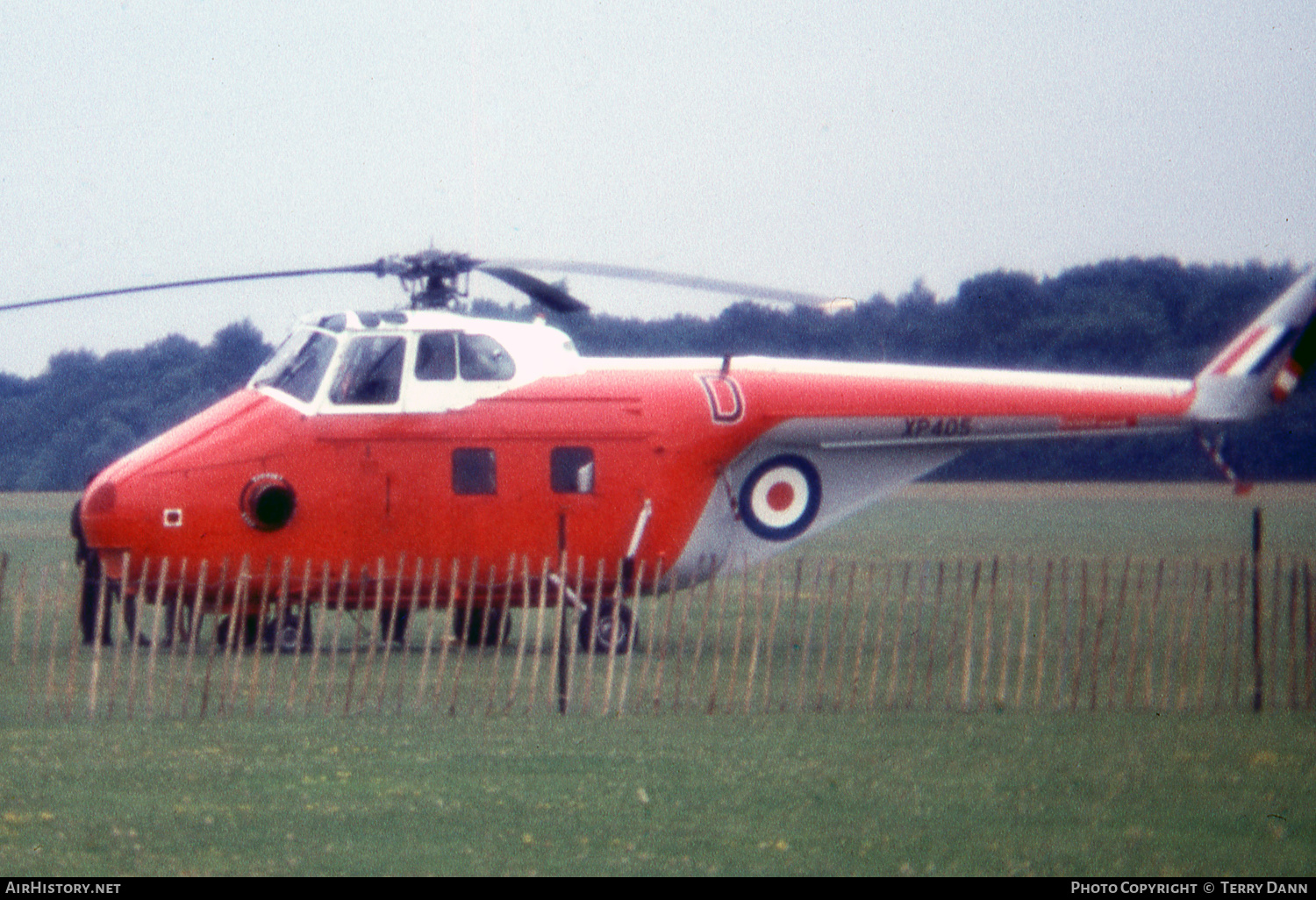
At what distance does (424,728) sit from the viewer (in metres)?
12.7

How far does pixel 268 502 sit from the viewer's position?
17156mm

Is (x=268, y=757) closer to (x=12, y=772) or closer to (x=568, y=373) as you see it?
(x=12, y=772)

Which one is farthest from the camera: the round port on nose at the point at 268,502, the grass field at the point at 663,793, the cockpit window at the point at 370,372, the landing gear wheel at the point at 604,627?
the landing gear wheel at the point at 604,627

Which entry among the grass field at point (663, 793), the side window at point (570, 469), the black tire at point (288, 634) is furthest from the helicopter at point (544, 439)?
the grass field at point (663, 793)

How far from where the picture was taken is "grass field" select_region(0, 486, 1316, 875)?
8555mm

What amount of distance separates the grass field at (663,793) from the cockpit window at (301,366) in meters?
3.83

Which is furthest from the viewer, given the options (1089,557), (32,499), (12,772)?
(32,499)

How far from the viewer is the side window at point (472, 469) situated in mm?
17766

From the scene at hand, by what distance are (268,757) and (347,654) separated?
7.40 m

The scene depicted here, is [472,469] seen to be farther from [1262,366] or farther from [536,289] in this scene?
[1262,366]

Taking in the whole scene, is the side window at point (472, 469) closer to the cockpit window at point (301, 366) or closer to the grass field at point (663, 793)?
the cockpit window at point (301, 366)

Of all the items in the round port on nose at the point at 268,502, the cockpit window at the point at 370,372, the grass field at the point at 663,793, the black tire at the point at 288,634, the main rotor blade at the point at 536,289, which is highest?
the main rotor blade at the point at 536,289

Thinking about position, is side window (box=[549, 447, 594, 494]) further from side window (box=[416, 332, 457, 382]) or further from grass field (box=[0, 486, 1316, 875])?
grass field (box=[0, 486, 1316, 875])
